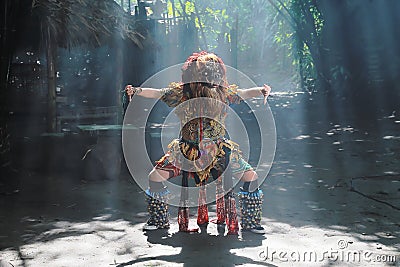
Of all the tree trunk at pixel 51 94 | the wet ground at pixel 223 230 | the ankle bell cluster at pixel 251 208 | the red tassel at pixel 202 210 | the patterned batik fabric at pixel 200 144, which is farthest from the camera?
the tree trunk at pixel 51 94

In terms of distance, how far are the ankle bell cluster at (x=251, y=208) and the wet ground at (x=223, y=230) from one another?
0.14m

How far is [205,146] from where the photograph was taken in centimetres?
475

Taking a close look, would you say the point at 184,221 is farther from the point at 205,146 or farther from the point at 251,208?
the point at 205,146

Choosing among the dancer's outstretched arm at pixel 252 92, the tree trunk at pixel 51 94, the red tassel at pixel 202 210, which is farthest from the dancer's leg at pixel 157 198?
the tree trunk at pixel 51 94

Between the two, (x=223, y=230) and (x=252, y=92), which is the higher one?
(x=252, y=92)

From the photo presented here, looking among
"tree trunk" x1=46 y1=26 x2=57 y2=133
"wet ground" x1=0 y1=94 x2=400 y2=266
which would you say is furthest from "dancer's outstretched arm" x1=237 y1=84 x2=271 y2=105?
"tree trunk" x1=46 y1=26 x2=57 y2=133

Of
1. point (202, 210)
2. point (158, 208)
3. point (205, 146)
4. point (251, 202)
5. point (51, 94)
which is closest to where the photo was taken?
point (205, 146)

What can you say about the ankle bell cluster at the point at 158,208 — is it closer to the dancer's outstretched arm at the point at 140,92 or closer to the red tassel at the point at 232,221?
the red tassel at the point at 232,221

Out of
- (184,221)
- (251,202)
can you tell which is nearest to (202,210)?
(184,221)

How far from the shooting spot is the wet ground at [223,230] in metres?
4.20

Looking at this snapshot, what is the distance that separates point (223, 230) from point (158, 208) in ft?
2.04

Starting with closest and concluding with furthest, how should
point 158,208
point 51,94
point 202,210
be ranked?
point 158,208
point 202,210
point 51,94

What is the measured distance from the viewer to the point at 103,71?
16.3m

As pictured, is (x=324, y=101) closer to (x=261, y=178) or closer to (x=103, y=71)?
(x=103, y=71)
